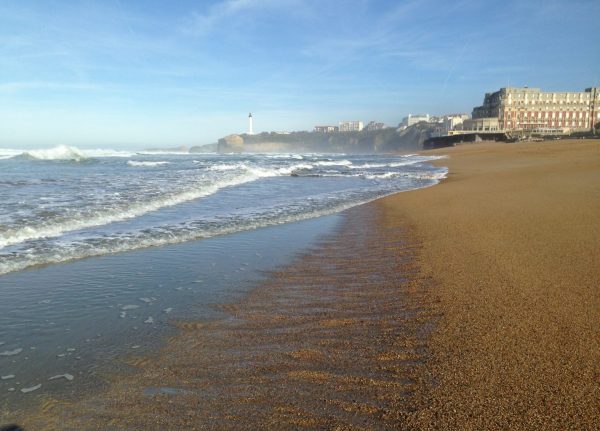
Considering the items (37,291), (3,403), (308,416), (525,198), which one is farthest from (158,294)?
(525,198)

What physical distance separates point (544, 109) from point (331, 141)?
83.4m

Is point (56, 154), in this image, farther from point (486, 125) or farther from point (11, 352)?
point (486, 125)

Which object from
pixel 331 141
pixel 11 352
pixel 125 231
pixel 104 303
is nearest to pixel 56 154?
pixel 125 231

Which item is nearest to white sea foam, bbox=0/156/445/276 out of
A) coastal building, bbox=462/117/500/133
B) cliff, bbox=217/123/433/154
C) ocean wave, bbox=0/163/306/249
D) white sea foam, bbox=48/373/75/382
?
ocean wave, bbox=0/163/306/249

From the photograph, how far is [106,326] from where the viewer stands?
3090mm

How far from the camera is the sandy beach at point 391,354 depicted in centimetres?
196

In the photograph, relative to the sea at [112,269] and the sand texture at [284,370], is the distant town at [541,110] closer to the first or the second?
the sea at [112,269]

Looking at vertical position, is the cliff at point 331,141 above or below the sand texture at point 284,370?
above

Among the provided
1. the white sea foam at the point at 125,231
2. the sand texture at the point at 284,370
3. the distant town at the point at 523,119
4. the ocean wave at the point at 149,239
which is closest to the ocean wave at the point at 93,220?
the white sea foam at the point at 125,231

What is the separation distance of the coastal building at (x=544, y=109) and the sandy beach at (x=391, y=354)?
94.9 metres

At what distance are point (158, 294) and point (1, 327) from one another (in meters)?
1.19

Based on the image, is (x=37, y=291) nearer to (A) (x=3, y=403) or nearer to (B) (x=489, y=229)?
(A) (x=3, y=403)

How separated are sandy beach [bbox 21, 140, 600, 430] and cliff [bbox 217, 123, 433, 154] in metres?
126

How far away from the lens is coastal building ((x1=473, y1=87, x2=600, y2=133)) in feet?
287
